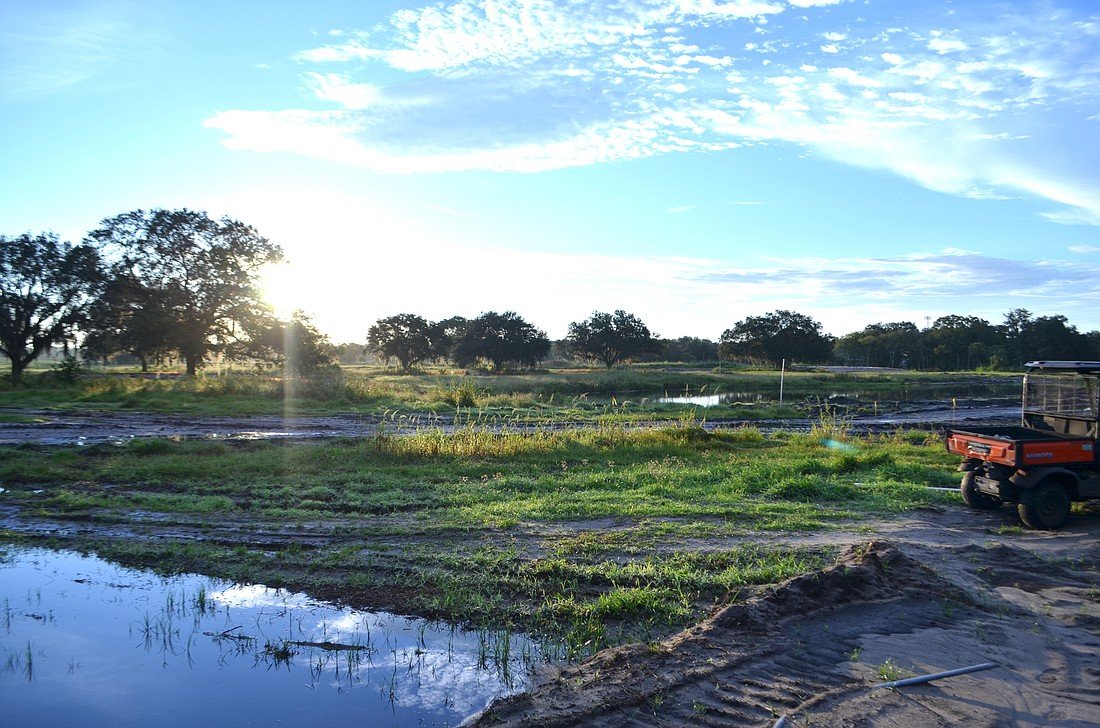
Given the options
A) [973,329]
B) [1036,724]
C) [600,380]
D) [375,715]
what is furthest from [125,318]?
[973,329]

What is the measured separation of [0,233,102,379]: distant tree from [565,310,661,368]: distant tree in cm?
5809

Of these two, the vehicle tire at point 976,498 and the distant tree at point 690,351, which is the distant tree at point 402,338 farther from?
the vehicle tire at point 976,498

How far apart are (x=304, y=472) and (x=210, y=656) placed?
817 centimetres

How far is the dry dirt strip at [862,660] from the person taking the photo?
484 centimetres

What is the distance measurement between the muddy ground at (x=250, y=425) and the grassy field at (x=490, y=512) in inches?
101

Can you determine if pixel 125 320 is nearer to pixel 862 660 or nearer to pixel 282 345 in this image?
pixel 282 345

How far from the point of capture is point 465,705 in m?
5.30

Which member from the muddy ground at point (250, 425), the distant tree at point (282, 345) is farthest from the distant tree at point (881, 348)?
the distant tree at point (282, 345)

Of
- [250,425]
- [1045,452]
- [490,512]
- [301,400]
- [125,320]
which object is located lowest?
[490,512]

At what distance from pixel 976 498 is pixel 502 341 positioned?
67189mm

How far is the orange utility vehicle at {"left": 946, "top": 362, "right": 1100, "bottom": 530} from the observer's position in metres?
10.2

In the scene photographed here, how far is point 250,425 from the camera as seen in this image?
2389cm

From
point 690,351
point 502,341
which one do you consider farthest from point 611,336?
point 690,351

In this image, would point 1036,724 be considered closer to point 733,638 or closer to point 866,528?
point 733,638
